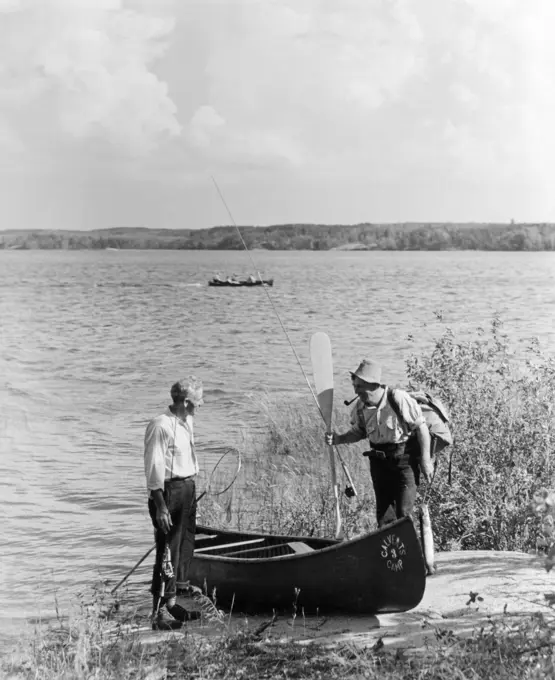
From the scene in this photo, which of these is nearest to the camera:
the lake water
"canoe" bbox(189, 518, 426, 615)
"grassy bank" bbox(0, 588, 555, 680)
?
"grassy bank" bbox(0, 588, 555, 680)

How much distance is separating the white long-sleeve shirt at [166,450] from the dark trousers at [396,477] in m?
1.46

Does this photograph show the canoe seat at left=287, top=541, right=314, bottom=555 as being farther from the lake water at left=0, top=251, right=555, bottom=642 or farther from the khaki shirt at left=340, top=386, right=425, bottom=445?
the lake water at left=0, top=251, right=555, bottom=642

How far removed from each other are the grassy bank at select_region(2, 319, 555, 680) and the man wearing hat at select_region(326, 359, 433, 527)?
116 centimetres

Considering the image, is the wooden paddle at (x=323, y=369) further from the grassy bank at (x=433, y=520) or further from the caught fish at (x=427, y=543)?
the grassy bank at (x=433, y=520)

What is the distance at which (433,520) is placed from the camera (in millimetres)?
9023

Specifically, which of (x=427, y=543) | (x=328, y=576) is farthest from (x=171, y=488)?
(x=427, y=543)

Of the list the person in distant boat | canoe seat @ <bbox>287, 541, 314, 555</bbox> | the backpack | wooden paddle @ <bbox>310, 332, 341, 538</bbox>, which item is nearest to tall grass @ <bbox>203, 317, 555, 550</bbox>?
the backpack

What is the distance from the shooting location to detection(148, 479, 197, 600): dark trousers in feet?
22.7

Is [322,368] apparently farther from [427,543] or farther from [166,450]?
[166,450]

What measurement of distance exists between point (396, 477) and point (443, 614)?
43.8 inches

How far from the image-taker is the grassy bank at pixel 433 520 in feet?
18.1

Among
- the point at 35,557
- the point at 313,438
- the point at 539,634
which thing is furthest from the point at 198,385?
the point at 313,438

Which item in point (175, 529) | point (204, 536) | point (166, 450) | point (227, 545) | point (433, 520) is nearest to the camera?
point (166, 450)

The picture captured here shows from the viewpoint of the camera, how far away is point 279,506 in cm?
1058
